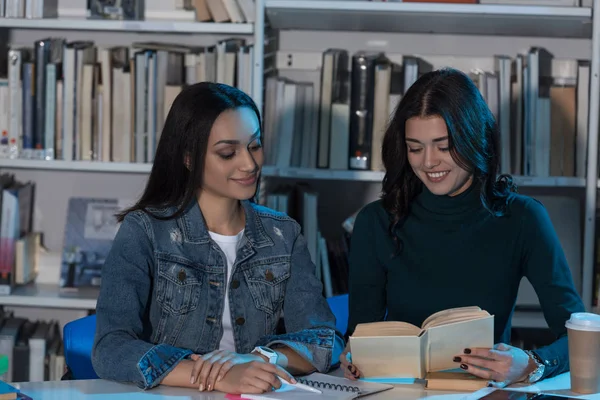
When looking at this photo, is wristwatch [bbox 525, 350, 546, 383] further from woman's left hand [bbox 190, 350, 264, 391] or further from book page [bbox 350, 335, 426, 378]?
woman's left hand [bbox 190, 350, 264, 391]

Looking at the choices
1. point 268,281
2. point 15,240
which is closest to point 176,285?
point 268,281

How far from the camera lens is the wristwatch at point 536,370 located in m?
1.45

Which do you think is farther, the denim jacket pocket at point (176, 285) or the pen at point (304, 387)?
the denim jacket pocket at point (176, 285)

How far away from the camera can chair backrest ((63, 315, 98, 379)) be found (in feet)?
5.53

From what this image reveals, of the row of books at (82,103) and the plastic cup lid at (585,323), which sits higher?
the row of books at (82,103)

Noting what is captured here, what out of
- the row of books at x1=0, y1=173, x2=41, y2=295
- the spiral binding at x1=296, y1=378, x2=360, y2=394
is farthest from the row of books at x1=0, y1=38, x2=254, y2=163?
the spiral binding at x1=296, y1=378, x2=360, y2=394

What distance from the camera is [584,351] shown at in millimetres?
1344

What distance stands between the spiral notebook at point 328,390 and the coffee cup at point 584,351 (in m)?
0.29

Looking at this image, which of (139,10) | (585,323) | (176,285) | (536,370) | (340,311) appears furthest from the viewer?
(139,10)

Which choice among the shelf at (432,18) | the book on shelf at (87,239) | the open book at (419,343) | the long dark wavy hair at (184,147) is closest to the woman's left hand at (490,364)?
the open book at (419,343)

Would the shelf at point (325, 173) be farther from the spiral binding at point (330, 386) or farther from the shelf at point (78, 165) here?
the spiral binding at point (330, 386)

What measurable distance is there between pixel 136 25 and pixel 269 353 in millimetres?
1310

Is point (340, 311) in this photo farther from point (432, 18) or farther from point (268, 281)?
point (432, 18)

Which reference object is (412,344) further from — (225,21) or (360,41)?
(360,41)
